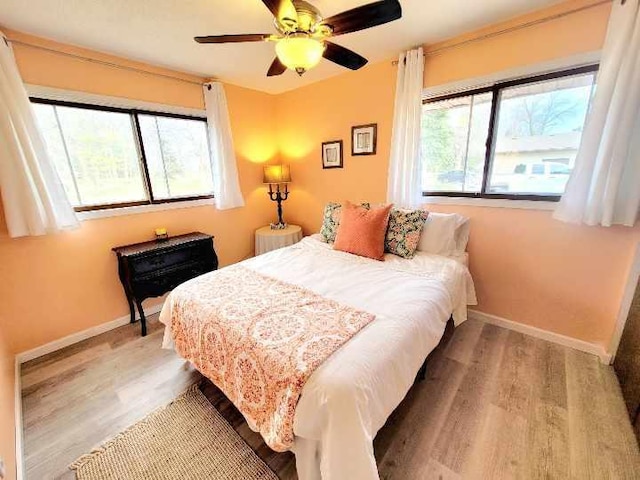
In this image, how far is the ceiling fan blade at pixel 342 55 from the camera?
4.88 ft

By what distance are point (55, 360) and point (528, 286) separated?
3.80 m

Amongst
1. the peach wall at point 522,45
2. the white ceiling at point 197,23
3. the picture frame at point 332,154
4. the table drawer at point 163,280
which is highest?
the white ceiling at point 197,23

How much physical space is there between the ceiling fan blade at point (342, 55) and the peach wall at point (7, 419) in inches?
94.6

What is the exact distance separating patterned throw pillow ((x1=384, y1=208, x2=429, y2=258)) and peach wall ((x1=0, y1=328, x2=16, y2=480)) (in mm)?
2320

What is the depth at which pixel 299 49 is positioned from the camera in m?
1.30

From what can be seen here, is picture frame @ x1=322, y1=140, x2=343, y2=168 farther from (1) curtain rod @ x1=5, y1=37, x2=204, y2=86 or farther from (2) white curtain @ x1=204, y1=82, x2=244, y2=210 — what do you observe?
(1) curtain rod @ x1=5, y1=37, x2=204, y2=86

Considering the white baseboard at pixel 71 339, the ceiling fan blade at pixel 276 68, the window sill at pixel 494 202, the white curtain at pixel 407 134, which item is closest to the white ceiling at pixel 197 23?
the white curtain at pixel 407 134

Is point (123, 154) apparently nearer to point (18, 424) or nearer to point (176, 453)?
point (18, 424)

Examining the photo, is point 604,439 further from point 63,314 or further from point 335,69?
point 63,314

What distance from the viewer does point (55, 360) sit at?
6.69ft

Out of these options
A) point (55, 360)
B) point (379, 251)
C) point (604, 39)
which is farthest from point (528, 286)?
point (55, 360)

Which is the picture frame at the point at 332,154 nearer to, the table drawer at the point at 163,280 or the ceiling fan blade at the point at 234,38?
the ceiling fan blade at the point at 234,38

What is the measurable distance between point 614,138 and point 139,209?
11.8 ft

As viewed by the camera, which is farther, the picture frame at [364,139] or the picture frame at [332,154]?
the picture frame at [332,154]
